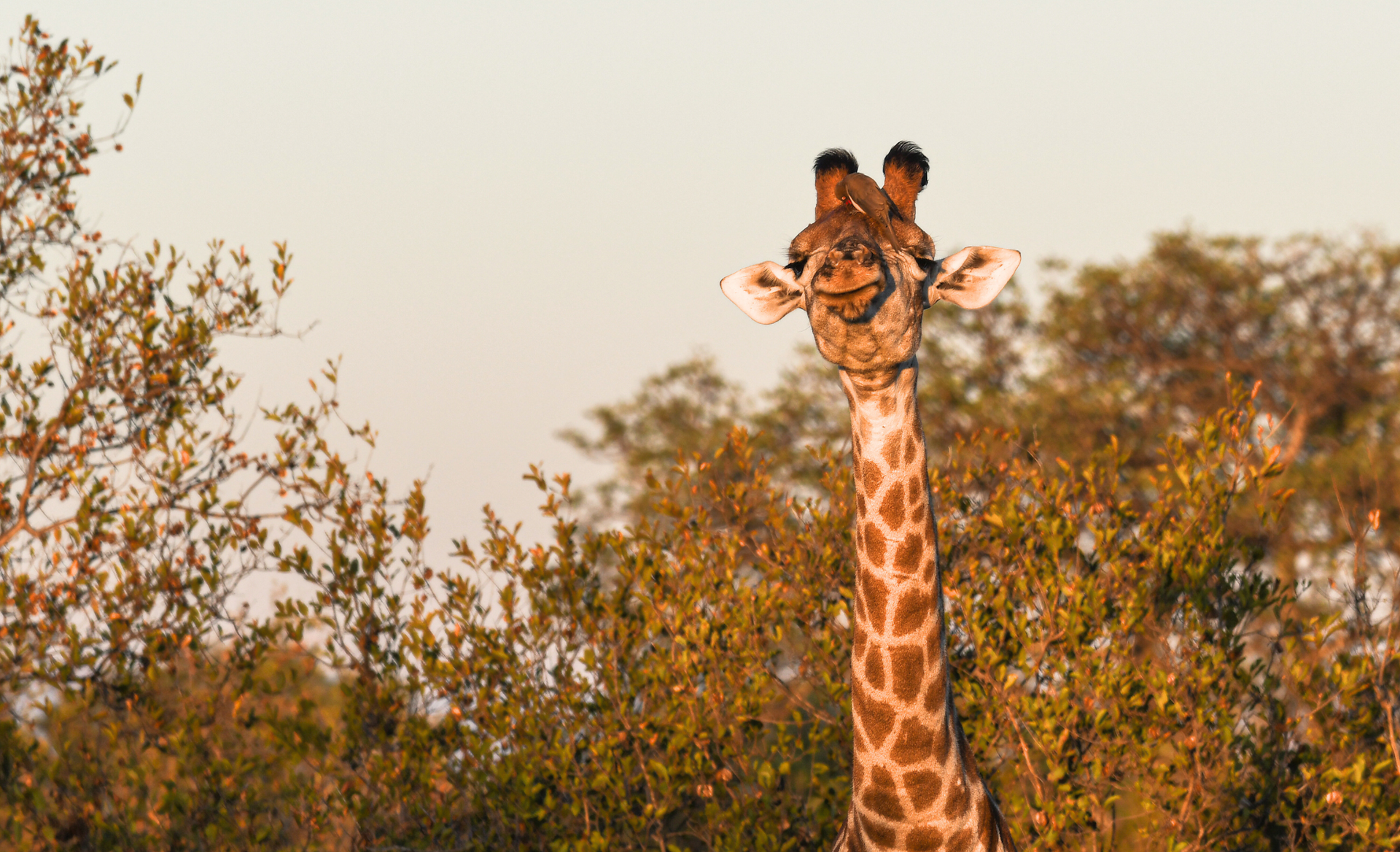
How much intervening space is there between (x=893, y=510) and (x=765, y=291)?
103 centimetres

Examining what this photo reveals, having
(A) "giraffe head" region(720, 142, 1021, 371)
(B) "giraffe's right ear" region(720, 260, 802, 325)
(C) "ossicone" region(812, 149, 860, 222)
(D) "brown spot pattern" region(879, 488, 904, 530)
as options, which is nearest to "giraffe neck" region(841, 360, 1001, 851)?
(D) "brown spot pattern" region(879, 488, 904, 530)

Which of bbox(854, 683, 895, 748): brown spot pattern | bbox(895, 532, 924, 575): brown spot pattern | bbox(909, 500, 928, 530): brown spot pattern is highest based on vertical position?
bbox(909, 500, 928, 530): brown spot pattern

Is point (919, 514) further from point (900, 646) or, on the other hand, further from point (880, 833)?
point (880, 833)

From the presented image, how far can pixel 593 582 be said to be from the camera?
8461mm

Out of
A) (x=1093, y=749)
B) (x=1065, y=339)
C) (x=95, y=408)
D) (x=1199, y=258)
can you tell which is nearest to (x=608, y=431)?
(x=1065, y=339)

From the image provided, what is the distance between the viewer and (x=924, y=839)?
17.8ft

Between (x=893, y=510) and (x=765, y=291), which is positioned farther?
(x=765, y=291)

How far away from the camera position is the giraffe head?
461cm

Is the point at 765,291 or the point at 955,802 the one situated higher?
the point at 765,291

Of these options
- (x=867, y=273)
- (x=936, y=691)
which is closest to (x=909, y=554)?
(x=936, y=691)

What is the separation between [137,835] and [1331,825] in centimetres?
737

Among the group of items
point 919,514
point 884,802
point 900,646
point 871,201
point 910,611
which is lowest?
point 884,802

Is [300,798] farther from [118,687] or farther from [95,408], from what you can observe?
[95,408]

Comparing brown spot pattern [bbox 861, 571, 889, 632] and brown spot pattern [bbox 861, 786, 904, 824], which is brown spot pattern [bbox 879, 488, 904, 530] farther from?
brown spot pattern [bbox 861, 786, 904, 824]
